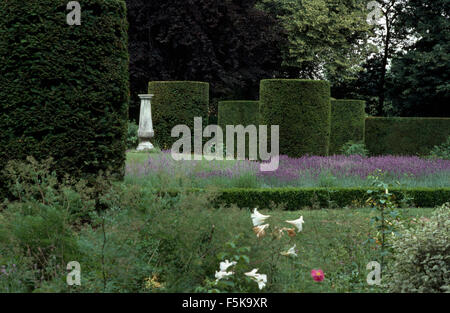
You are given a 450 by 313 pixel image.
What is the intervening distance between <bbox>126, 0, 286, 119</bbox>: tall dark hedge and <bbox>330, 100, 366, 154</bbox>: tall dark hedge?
7537 millimetres

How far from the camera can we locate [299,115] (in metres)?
12.5

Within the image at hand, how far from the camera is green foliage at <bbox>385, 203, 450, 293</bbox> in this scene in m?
3.96

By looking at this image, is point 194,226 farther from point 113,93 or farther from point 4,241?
point 113,93

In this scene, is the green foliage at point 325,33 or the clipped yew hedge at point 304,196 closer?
the clipped yew hedge at point 304,196

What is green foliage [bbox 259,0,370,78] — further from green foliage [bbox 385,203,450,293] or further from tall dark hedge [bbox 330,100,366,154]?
green foliage [bbox 385,203,450,293]

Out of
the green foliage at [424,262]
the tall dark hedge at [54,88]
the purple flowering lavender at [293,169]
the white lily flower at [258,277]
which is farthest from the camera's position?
the purple flowering lavender at [293,169]

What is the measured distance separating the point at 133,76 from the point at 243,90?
7141mm

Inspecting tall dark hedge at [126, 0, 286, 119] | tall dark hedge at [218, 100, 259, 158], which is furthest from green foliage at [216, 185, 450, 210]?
tall dark hedge at [126, 0, 286, 119]

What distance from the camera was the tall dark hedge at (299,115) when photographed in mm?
12453

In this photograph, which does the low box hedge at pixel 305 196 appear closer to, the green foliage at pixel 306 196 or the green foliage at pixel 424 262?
the green foliage at pixel 306 196

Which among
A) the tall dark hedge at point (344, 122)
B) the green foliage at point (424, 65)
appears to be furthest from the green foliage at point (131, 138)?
the green foliage at point (424, 65)

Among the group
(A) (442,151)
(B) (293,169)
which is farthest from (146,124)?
(A) (442,151)

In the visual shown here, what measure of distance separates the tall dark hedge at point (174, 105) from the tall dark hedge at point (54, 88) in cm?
974
